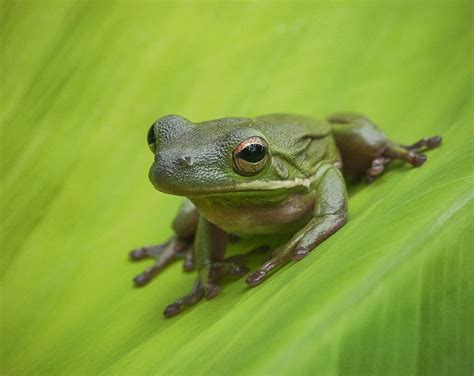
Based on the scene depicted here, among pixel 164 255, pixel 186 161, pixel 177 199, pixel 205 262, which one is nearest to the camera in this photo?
pixel 186 161

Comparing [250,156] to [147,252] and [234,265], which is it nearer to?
[234,265]

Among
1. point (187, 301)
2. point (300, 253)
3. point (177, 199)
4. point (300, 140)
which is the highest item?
point (300, 140)

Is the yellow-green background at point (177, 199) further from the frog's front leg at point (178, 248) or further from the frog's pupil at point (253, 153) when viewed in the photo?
the frog's pupil at point (253, 153)

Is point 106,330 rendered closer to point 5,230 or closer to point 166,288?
point 166,288

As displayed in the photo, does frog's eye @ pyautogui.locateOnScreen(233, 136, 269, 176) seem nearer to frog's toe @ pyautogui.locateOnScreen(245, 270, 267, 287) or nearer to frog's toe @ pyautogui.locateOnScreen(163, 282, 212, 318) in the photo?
frog's toe @ pyautogui.locateOnScreen(245, 270, 267, 287)

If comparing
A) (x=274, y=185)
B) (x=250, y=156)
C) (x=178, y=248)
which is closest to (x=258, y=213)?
(x=274, y=185)

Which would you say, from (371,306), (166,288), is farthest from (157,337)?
(371,306)
